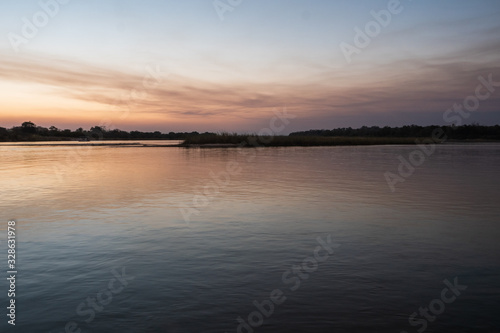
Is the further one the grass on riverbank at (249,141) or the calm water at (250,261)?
the grass on riverbank at (249,141)

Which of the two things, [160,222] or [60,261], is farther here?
[160,222]

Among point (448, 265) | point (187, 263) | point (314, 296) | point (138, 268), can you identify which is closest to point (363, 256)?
point (448, 265)

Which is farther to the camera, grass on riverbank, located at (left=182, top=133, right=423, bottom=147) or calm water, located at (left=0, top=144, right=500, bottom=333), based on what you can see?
grass on riverbank, located at (left=182, top=133, right=423, bottom=147)

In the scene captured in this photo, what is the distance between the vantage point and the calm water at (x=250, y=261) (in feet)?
22.0

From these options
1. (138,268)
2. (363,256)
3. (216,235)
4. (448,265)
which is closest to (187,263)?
(138,268)

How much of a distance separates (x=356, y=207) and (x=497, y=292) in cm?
931

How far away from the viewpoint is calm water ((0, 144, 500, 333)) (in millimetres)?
6713

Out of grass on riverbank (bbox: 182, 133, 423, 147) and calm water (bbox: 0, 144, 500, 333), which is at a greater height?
grass on riverbank (bbox: 182, 133, 423, 147)

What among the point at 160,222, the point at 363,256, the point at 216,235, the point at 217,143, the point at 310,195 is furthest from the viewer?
the point at 217,143

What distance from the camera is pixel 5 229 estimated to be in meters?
13.1

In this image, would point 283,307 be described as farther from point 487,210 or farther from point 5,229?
point 487,210

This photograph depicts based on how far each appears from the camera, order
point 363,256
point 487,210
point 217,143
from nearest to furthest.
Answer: point 363,256
point 487,210
point 217,143

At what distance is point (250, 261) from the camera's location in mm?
9633

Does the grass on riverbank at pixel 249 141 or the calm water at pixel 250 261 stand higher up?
the grass on riverbank at pixel 249 141
